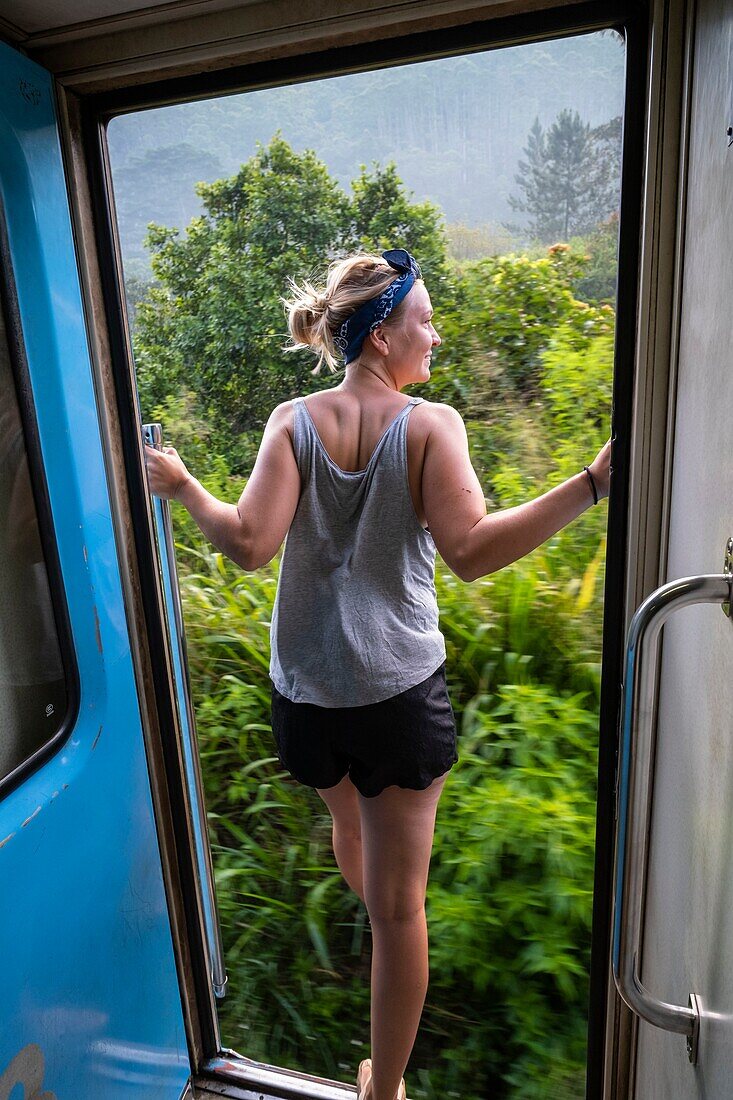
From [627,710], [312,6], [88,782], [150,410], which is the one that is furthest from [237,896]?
[312,6]

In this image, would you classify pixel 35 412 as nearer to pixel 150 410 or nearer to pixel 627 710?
pixel 150 410

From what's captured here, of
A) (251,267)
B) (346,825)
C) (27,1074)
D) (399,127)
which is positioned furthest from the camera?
(251,267)

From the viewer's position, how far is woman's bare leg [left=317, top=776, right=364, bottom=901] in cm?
172

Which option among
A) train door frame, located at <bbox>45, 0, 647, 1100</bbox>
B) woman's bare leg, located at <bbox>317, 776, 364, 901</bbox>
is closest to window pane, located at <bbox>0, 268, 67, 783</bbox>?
train door frame, located at <bbox>45, 0, 647, 1100</bbox>

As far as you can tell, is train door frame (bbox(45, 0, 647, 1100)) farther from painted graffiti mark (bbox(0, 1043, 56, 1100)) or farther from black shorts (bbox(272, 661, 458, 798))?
painted graffiti mark (bbox(0, 1043, 56, 1100))

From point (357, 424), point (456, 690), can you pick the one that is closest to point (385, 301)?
point (357, 424)

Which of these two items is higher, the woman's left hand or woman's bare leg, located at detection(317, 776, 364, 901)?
the woman's left hand

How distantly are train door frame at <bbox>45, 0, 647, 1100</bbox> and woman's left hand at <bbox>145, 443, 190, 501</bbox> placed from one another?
0.08 meters

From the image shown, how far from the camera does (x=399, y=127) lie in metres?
1.59

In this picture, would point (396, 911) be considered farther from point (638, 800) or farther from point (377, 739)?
point (638, 800)

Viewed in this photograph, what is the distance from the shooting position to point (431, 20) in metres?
1.32

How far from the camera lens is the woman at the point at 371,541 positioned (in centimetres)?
143

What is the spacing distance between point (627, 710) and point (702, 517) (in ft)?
0.81

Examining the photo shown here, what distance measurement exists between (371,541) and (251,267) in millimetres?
866
